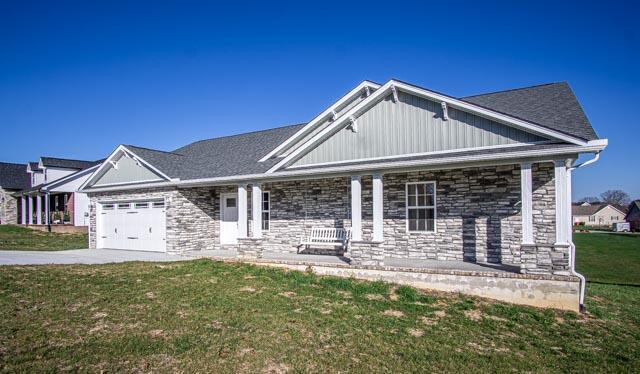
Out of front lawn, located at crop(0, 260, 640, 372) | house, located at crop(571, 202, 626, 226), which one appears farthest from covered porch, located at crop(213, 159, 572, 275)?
house, located at crop(571, 202, 626, 226)

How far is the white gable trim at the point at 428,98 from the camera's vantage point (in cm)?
939

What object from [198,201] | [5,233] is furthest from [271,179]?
[5,233]

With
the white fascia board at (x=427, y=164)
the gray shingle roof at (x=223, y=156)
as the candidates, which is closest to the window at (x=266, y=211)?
the gray shingle roof at (x=223, y=156)

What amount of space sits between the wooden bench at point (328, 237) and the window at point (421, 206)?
207cm

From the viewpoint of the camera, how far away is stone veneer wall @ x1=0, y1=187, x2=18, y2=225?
34.7 meters

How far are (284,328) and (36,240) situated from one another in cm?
2171

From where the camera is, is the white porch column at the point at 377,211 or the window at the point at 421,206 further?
the window at the point at 421,206

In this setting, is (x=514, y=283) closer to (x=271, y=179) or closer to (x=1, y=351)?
(x=271, y=179)

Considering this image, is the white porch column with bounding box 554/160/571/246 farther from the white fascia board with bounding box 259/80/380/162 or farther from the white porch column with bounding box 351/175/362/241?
the white fascia board with bounding box 259/80/380/162

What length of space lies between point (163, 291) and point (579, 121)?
413 inches

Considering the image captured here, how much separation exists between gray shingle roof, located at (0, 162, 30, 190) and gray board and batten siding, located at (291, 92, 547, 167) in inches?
1308

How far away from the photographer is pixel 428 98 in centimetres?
1107

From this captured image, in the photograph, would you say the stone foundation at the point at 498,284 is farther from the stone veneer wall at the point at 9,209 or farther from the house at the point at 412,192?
the stone veneer wall at the point at 9,209

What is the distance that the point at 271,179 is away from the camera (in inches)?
533
